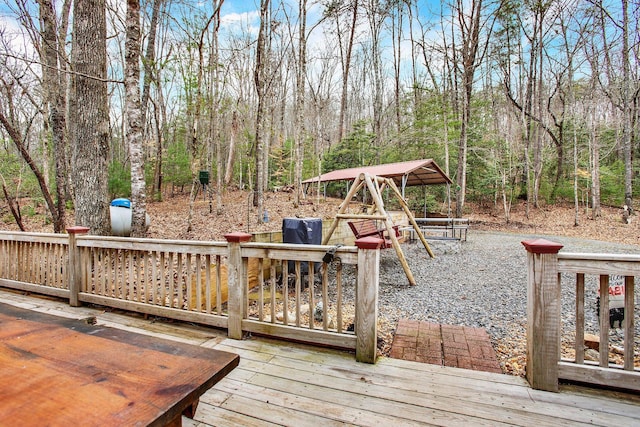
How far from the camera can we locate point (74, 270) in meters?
3.39

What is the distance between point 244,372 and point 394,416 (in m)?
1.06

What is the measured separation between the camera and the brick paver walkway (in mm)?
2312

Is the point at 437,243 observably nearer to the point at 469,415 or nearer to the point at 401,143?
the point at 469,415

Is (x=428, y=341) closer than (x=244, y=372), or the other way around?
(x=244, y=372)

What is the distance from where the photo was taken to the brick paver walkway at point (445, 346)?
2.31 metres

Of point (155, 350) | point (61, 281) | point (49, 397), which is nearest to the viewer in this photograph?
point (49, 397)

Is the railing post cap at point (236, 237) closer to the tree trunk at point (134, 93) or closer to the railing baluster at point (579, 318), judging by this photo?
the railing baluster at point (579, 318)

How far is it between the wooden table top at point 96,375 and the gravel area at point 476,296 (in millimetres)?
2059

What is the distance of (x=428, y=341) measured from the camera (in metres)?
2.67

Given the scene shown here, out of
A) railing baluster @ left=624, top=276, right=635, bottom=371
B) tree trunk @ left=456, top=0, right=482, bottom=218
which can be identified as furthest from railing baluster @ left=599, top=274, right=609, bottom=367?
tree trunk @ left=456, top=0, right=482, bottom=218

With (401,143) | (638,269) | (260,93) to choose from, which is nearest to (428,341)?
(638,269)

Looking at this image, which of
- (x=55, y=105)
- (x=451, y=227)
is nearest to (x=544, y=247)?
(x=451, y=227)

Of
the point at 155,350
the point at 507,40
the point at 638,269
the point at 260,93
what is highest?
the point at 507,40

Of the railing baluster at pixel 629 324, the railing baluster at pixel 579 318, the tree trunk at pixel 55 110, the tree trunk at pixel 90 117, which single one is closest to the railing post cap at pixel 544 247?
the railing baluster at pixel 579 318
